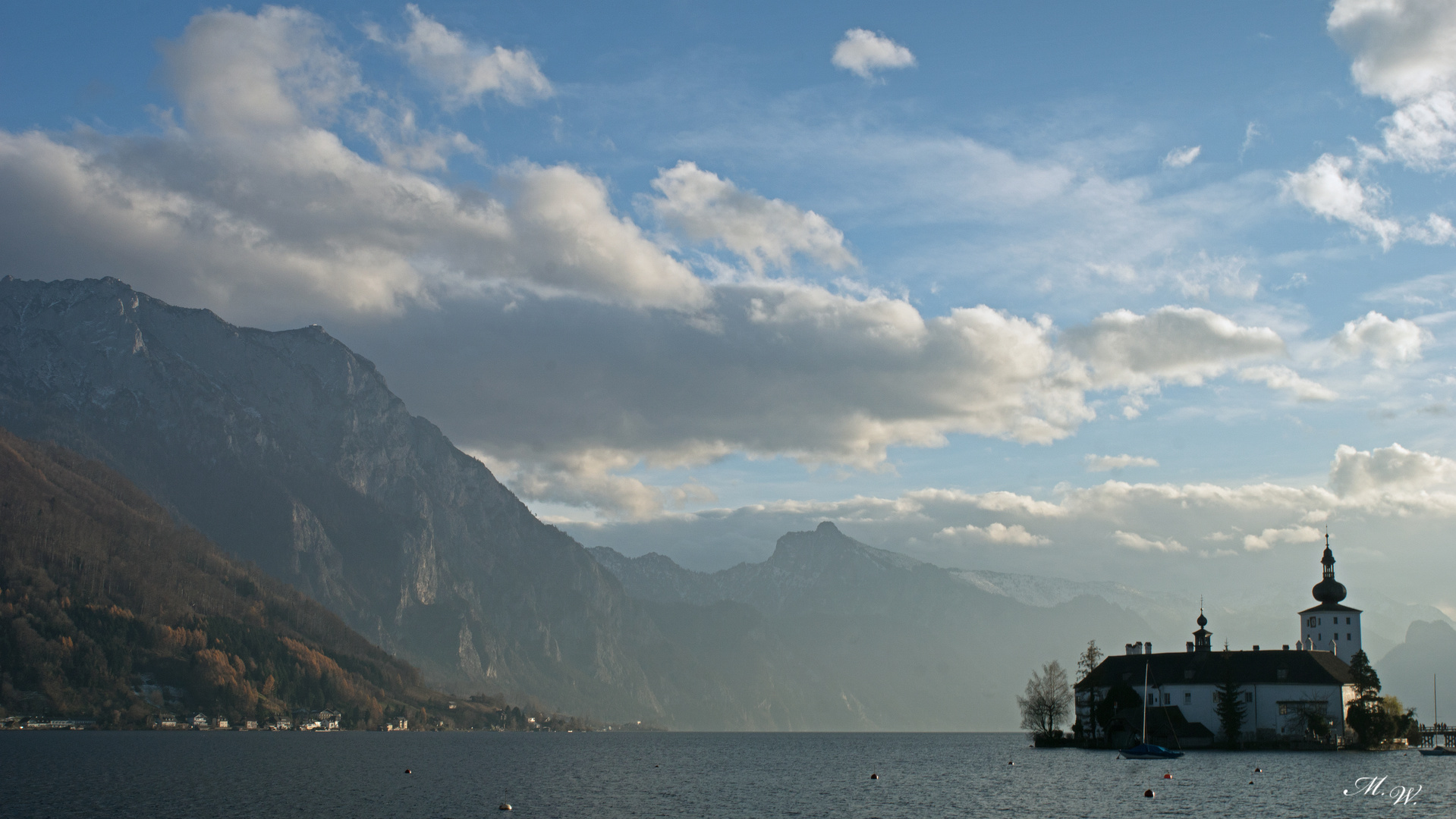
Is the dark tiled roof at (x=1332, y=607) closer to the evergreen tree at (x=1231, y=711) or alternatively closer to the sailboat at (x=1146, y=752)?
the evergreen tree at (x=1231, y=711)

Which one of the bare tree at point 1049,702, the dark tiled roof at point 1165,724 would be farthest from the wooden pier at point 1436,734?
the bare tree at point 1049,702

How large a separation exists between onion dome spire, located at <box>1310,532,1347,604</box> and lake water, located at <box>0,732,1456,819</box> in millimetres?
41562

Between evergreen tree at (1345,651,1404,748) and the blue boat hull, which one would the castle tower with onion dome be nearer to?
evergreen tree at (1345,651,1404,748)

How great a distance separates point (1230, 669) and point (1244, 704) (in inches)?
205

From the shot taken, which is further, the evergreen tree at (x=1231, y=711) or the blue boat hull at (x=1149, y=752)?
the evergreen tree at (x=1231, y=711)

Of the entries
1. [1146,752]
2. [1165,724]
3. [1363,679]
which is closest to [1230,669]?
[1165,724]

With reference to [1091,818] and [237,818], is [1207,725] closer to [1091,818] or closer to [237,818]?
[1091,818]

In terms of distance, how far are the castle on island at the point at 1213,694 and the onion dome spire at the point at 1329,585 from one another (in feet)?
51.0

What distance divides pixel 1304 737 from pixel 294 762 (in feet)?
471

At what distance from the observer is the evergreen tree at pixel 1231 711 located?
532ft

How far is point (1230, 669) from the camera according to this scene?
6560 inches

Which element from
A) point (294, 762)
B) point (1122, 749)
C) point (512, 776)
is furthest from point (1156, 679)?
point (294, 762)

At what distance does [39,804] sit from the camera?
9119cm

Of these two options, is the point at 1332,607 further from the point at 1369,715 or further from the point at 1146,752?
the point at 1146,752
